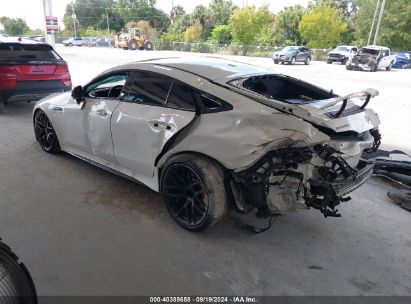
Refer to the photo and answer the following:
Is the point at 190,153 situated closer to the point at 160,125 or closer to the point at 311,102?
the point at 160,125

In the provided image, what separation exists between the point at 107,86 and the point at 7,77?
12.5 feet

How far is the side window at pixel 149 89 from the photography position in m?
3.56

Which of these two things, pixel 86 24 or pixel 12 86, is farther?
pixel 86 24

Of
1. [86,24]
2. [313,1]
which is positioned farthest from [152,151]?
[86,24]

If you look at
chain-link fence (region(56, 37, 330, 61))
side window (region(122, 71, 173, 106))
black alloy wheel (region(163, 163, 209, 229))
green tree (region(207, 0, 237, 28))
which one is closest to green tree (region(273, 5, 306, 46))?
chain-link fence (region(56, 37, 330, 61))

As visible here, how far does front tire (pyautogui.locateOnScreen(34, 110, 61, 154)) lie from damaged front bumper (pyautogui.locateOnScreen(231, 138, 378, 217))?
10.2 feet

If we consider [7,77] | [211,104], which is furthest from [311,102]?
[7,77]

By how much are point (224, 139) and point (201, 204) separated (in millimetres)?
686

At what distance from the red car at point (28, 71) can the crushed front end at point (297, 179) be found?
5.84 m

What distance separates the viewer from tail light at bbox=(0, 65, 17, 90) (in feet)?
22.6

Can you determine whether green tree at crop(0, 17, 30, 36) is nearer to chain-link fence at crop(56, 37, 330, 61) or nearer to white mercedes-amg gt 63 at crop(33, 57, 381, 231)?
chain-link fence at crop(56, 37, 330, 61)

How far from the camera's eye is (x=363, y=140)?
3.35 metres

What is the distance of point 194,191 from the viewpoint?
3.29 metres

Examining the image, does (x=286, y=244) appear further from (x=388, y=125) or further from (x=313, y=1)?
(x=313, y=1)
